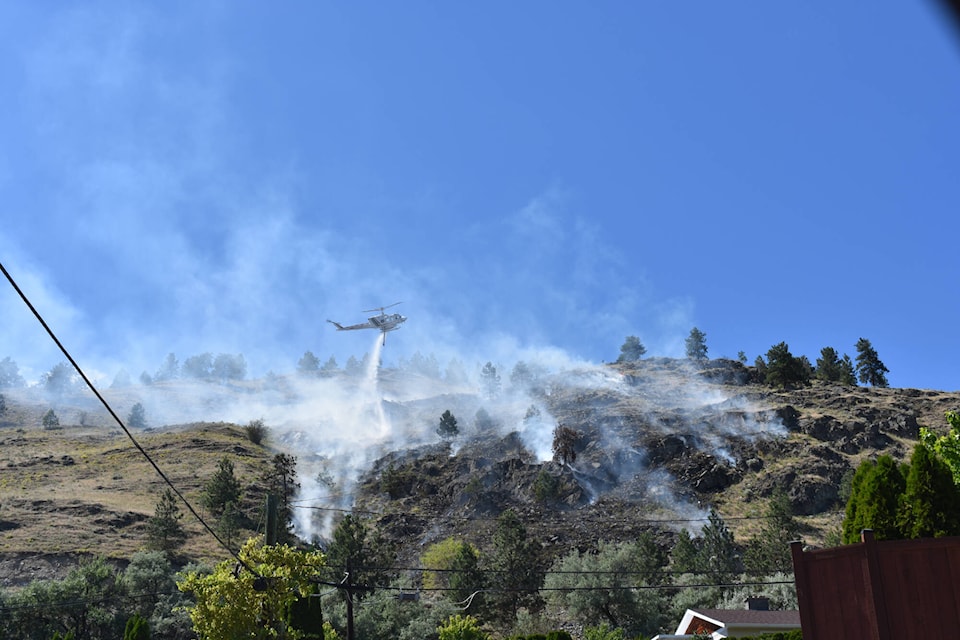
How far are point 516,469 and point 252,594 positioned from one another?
305 feet

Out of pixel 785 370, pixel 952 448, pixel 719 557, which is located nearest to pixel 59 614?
pixel 719 557

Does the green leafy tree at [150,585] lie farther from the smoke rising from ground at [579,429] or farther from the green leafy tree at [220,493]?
the smoke rising from ground at [579,429]

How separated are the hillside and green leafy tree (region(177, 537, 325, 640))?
55038mm

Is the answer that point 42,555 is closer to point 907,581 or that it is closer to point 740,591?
point 740,591

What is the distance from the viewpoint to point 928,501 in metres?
20.5

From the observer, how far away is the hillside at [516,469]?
8994 centimetres

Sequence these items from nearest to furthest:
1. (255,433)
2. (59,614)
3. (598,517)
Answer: (59,614) → (598,517) → (255,433)

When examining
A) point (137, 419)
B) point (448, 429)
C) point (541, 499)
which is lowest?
point (541, 499)

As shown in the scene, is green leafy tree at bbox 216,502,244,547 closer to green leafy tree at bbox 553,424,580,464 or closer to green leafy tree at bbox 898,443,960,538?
green leafy tree at bbox 553,424,580,464

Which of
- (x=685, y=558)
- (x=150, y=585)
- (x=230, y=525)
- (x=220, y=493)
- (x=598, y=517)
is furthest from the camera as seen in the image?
(x=598, y=517)

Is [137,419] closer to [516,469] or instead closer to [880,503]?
[516,469]

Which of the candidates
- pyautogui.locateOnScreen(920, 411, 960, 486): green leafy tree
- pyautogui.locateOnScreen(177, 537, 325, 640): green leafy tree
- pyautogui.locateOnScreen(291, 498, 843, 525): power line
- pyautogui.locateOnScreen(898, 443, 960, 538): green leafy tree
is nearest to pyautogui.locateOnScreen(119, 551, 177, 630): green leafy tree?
pyautogui.locateOnScreen(291, 498, 843, 525): power line

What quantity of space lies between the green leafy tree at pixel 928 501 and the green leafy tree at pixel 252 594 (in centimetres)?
1767

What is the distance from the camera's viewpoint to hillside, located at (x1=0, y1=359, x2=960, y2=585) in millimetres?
89938
